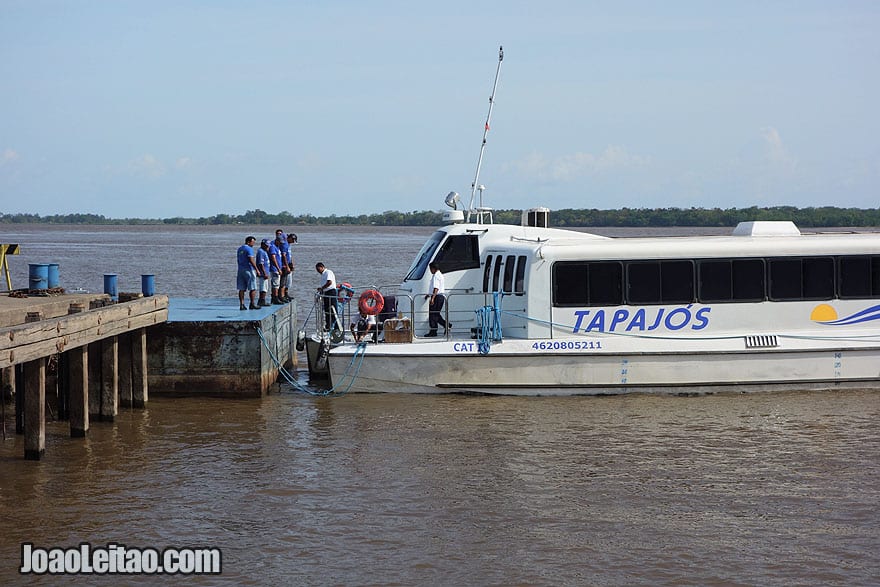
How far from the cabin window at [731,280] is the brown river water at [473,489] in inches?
63.2

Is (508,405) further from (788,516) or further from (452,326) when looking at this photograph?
(788,516)

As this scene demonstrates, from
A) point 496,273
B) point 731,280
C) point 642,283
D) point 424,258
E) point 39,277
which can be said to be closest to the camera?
point 642,283

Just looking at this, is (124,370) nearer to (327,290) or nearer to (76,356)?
(76,356)

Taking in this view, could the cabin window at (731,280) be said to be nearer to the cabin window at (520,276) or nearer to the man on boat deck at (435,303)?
the cabin window at (520,276)

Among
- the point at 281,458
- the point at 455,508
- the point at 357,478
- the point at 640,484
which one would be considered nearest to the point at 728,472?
the point at 640,484

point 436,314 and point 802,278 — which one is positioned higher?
point 802,278

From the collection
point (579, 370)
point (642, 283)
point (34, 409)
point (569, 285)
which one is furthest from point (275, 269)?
point (34, 409)

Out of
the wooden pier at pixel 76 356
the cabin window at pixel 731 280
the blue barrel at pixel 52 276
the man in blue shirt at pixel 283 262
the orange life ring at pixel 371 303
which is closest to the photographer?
the wooden pier at pixel 76 356

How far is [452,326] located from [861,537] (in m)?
8.53

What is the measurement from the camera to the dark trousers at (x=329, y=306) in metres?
17.2

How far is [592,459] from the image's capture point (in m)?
13.4

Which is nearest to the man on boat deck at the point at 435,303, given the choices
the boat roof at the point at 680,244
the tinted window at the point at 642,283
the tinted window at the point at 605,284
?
the boat roof at the point at 680,244

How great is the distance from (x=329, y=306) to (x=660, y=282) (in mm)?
5262

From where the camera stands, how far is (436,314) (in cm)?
1748
